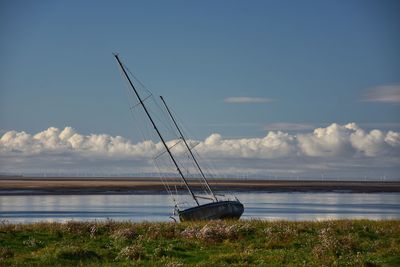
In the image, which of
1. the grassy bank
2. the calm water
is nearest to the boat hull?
the calm water

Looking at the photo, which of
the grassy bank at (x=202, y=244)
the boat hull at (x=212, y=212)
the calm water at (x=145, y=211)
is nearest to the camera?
the grassy bank at (x=202, y=244)

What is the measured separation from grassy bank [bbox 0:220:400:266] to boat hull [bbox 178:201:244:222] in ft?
36.3

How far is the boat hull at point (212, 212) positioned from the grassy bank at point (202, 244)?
11.1m

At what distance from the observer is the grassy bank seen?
2447 cm

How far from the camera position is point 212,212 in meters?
47.6

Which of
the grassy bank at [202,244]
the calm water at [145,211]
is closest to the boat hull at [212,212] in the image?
the calm water at [145,211]

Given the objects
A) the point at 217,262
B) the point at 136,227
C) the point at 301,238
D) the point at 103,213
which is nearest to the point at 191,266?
the point at 217,262

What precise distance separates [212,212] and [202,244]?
18.1 m

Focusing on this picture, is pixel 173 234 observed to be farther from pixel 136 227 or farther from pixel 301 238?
pixel 301 238

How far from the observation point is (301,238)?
3077cm

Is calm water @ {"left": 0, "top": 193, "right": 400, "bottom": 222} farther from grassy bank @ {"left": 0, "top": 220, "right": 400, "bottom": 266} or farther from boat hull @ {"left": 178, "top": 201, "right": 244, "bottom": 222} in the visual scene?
grassy bank @ {"left": 0, "top": 220, "right": 400, "bottom": 266}

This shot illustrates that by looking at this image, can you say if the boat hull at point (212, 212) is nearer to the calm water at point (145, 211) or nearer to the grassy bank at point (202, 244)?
the calm water at point (145, 211)

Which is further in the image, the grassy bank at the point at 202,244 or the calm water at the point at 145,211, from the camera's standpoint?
the calm water at the point at 145,211

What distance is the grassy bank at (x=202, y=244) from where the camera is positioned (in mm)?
24469
